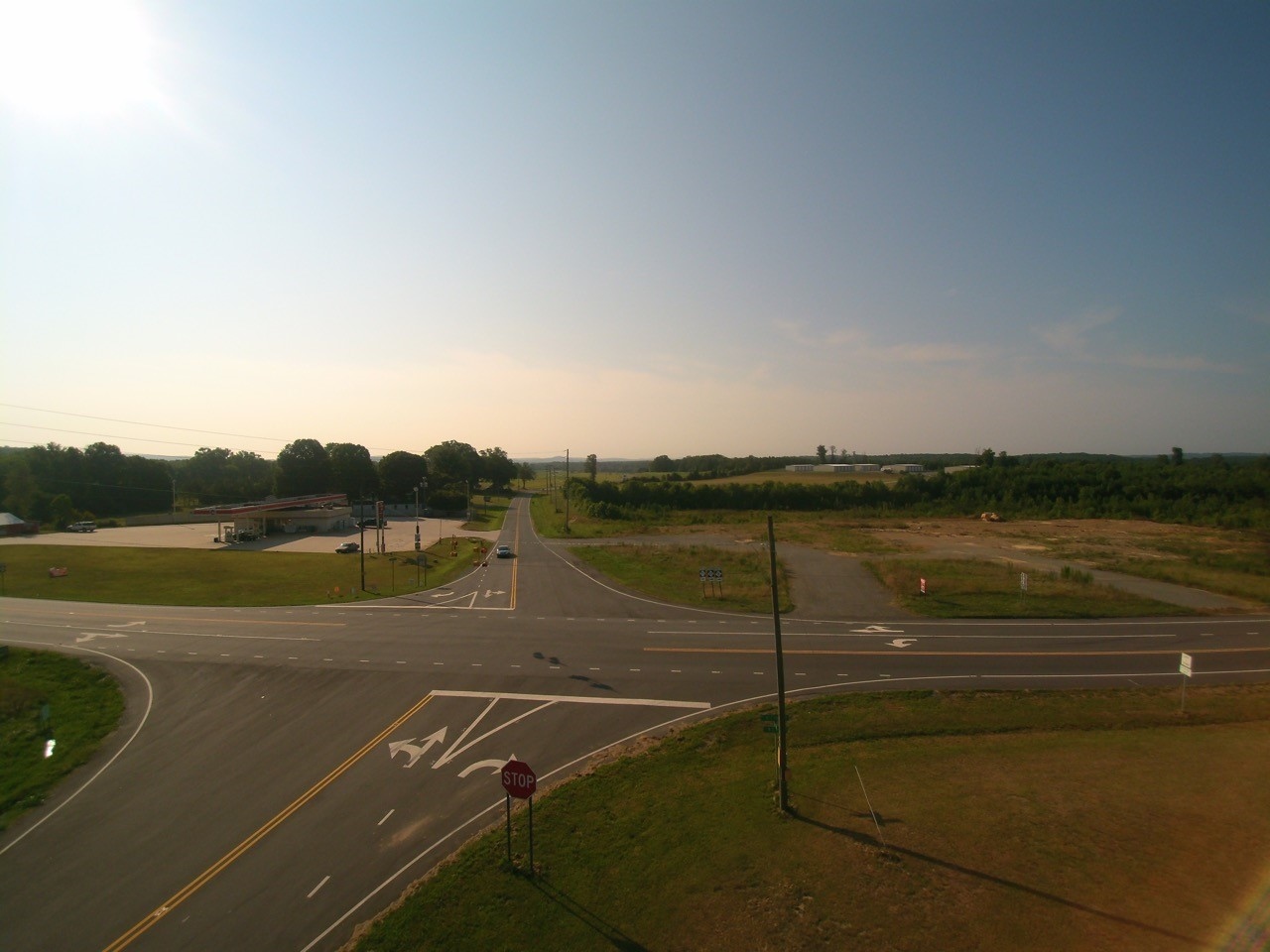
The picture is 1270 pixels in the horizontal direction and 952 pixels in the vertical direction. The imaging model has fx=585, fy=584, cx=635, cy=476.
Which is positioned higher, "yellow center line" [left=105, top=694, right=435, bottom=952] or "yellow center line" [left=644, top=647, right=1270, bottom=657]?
"yellow center line" [left=644, top=647, right=1270, bottom=657]

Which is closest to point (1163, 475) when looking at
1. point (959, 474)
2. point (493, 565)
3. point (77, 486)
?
point (959, 474)

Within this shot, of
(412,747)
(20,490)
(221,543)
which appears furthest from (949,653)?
(20,490)

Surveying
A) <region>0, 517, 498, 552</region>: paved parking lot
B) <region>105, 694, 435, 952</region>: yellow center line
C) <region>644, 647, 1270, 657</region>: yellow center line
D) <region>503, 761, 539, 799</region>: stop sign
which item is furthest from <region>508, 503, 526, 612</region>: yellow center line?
<region>503, 761, 539, 799</region>: stop sign

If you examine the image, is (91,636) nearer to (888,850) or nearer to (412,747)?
(412,747)

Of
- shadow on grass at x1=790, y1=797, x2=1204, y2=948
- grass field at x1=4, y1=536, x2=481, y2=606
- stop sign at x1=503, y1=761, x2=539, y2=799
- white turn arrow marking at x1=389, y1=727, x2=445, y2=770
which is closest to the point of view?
shadow on grass at x1=790, y1=797, x2=1204, y2=948

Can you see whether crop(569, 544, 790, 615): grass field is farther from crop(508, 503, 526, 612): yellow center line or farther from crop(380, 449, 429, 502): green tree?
crop(380, 449, 429, 502): green tree

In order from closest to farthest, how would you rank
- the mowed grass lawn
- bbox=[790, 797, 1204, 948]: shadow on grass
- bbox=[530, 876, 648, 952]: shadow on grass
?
bbox=[790, 797, 1204, 948]: shadow on grass → bbox=[530, 876, 648, 952]: shadow on grass → the mowed grass lawn

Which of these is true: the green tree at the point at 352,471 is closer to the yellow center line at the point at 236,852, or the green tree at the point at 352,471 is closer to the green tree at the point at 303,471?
the green tree at the point at 303,471

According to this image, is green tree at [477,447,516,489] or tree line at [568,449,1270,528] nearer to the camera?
tree line at [568,449,1270,528]
